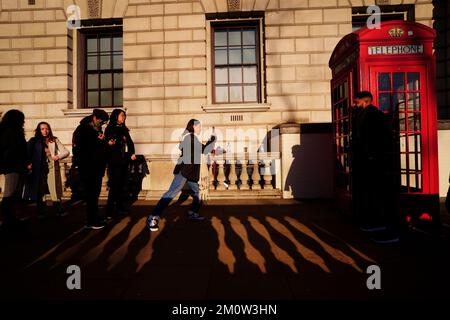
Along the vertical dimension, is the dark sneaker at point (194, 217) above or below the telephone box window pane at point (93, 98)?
below

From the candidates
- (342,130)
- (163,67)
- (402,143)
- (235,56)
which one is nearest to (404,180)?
(402,143)

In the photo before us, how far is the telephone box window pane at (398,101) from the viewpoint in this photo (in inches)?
207

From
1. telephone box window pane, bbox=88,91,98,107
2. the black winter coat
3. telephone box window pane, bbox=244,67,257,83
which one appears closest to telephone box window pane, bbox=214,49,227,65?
telephone box window pane, bbox=244,67,257,83

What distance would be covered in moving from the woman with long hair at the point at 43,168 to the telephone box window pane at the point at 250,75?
611 centimetres

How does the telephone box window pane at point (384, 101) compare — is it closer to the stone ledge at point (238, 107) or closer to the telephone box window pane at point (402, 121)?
the telephone box window pane at point (402, 121)

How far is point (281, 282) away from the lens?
3115 mm

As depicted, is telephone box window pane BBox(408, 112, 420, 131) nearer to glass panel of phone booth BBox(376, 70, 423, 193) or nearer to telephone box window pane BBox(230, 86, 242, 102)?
glass panel of phone booth BBox(376, 70, 423, 193)

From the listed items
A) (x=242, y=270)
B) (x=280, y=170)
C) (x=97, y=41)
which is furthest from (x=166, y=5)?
(x=242, y=270)

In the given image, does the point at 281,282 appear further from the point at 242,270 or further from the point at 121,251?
the point at 121,251

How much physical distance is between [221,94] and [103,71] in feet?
13.2

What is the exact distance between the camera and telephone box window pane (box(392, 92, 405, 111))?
5.27 m

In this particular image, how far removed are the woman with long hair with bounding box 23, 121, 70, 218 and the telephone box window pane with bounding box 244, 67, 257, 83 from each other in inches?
241

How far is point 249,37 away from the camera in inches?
416

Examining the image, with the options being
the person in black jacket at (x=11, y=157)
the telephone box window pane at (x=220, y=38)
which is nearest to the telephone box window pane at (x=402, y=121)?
the person in black jacket at (x=11, y=157)
